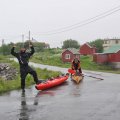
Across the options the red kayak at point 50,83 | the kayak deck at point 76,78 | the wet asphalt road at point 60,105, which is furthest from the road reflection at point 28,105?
the kayak deck at point 76,78

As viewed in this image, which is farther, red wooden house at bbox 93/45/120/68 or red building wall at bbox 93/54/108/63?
red wooden house at bbox 93/45/120/68

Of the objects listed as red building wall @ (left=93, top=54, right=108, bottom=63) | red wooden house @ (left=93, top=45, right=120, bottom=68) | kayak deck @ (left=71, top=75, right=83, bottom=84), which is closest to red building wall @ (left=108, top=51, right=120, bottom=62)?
red wooden house @ (left=93, top=45, right=120, bottom=68)

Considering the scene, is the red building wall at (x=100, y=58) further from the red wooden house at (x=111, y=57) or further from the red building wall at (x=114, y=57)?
the red building wall at (x=114, y=57)

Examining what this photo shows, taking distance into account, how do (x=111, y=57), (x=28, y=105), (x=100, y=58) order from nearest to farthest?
1. (x=28, y=105)
2. (x=100, y=58)
3. (x=111, y=57)

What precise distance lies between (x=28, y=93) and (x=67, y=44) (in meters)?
123

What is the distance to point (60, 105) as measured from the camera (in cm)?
1270

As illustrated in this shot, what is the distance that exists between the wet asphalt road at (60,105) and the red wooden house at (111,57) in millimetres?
59676

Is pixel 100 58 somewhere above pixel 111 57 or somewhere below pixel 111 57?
below

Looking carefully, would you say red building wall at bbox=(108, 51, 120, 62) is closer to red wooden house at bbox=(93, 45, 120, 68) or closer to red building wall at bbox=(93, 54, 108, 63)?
red wooden house at bbox=(93, 45, 120, 68)

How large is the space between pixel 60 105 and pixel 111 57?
6633 cm

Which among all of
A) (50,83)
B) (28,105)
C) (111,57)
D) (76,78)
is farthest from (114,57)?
(28,105)

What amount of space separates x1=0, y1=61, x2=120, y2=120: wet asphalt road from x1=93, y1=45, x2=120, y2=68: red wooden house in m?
59.7

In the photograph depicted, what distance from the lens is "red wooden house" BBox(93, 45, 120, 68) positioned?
249ft

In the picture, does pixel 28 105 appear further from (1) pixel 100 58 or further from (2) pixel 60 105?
(1) pixel 100 58
